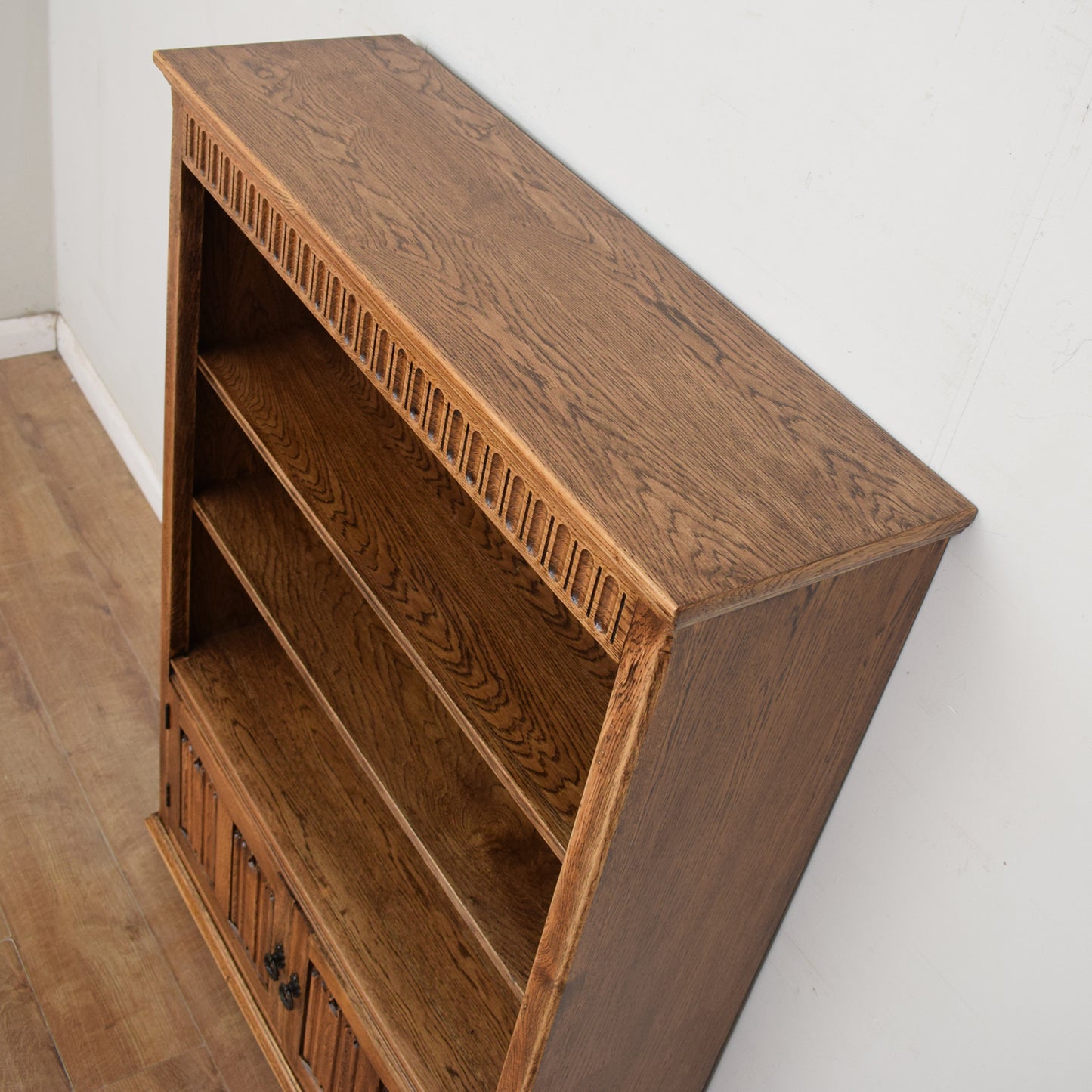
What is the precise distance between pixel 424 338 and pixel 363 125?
0.40m

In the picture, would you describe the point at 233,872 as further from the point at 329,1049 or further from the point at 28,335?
the point at 28,335

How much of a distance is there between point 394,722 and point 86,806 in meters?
0.84

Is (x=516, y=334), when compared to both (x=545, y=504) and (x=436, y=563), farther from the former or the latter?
(x=436, y=563)

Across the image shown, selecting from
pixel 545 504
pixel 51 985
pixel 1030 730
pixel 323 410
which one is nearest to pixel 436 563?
pixel 323 410

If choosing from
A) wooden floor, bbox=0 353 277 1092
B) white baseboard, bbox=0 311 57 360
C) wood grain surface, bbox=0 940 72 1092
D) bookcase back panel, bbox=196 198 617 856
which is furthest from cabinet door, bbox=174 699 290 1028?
white baseboard, bbox=0 311 57 360

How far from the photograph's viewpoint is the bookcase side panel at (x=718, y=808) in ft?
2.82

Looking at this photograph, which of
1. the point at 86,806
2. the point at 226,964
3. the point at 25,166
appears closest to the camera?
the point at 226,964

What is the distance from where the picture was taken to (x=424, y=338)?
3.03 ft

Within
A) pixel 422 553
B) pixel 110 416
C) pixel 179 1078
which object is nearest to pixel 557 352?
pixel 422 553

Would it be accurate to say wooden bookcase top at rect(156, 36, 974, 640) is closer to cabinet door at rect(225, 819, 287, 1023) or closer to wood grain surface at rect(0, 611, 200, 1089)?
cabinet door at rect(225, 819, 287, 1023)

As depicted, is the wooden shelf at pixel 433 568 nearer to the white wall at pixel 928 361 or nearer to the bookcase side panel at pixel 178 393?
the bookcase side panel at pixel 178 393

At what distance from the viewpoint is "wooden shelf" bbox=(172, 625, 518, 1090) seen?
50.3 inches

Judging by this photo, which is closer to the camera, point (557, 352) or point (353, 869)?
point (557, 352)

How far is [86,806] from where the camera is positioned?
1941mm
